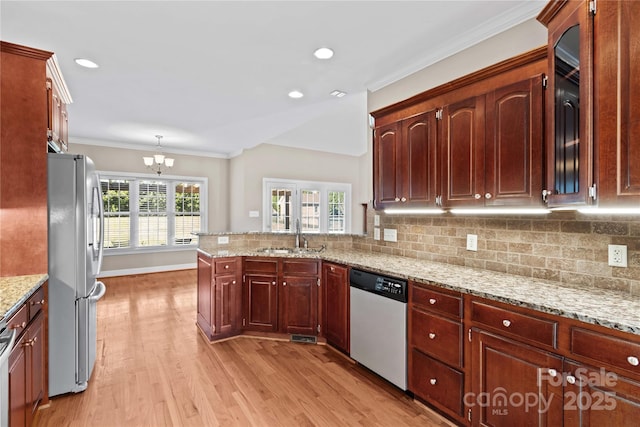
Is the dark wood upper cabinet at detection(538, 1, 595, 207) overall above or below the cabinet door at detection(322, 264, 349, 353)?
above

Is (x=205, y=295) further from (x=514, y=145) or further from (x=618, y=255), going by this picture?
(x=618, y=255)

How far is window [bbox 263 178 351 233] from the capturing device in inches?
279

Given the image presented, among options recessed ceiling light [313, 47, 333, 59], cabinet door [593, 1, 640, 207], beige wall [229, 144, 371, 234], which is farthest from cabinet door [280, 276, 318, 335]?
beige wall [229, 144, 371, 234]

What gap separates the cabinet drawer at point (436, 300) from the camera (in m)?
1.89

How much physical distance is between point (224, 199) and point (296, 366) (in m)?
5.31

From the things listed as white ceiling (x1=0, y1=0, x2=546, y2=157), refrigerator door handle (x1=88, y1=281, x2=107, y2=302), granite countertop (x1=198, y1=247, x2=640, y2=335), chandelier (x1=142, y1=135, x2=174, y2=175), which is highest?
white ceiling (x1=0, y1=0, x2=546, y2=157)

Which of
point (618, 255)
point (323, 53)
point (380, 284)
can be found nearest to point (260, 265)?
point (380, 284)

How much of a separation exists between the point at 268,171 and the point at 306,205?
126cm

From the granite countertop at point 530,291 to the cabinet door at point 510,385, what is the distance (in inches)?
8.9

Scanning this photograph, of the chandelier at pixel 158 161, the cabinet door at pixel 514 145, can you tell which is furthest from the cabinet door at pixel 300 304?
the chandelier at pixel 158 161

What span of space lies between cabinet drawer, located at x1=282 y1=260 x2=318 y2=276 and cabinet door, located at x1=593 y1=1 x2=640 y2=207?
2.24 meters

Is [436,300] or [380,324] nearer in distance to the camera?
[436,300]

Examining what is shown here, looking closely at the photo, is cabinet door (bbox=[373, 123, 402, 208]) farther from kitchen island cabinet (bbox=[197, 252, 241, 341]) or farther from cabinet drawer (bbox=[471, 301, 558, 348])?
kitchen island cabinet (bbox=[197, 252, 241, 341])

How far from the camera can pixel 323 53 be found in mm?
2711
